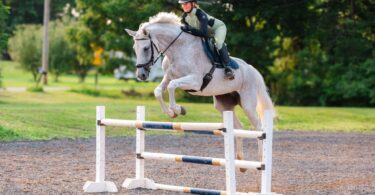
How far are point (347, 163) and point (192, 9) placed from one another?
4.86 metres

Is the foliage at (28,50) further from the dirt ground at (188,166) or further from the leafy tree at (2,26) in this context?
the dirt ground at (188,166)

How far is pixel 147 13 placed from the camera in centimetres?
3266

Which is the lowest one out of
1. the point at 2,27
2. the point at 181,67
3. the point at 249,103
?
the point at 249,103

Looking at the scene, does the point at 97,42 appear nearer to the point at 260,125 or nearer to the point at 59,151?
the point at 59,151

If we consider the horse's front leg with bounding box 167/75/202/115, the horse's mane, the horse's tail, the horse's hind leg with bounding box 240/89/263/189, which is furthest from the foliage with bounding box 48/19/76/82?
the horse's front leg with bounding box 167/75/202/115

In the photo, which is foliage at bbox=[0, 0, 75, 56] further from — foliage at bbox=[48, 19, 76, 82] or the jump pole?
the jump pole

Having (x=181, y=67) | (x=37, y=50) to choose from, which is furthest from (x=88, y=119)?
(x=37, y=50)

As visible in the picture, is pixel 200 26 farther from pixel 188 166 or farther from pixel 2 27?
pixel 2 27

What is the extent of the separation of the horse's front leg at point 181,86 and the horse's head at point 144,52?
Result: 369 mm

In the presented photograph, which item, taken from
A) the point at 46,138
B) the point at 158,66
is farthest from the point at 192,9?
the point at 158,66

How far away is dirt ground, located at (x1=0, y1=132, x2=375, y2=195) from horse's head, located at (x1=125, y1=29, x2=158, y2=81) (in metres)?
1.54

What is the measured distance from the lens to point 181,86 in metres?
11.1

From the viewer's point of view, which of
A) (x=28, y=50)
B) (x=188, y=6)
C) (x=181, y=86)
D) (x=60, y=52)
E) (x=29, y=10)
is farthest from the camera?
(x=29, y=10)

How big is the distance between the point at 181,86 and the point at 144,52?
66 centimetres
